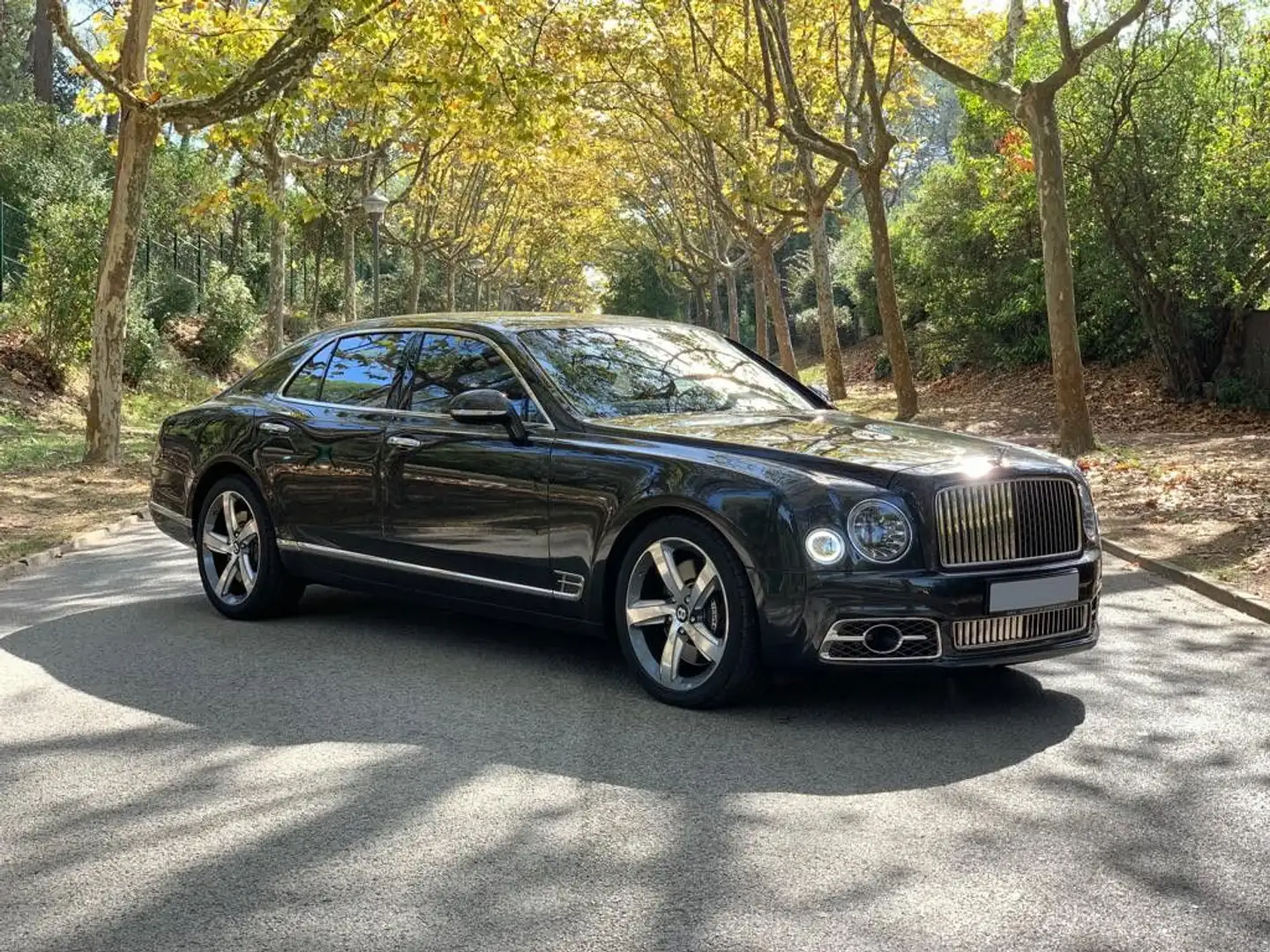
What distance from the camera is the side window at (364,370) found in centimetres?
714

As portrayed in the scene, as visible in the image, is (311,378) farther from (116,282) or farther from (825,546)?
(116,282)

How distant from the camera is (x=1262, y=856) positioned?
12.9ft

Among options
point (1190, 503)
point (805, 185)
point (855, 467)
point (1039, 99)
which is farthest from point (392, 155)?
point (855, 467)

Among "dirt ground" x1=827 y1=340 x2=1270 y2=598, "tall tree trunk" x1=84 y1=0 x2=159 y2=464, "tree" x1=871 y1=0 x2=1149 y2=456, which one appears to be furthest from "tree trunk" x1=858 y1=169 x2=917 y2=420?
"tall tree trunk" x1=84 y1=0 x2=159 y2=464

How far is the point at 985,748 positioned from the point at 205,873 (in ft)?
9.05

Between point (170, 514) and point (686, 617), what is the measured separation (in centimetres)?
411

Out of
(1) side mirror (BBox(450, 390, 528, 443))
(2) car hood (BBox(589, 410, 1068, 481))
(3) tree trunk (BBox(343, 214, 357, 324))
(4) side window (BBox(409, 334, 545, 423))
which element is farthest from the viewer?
(3) tree trunk (BBox(343, 214, 357, 324))

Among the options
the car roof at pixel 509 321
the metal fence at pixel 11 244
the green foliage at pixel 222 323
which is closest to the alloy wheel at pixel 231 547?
the car roof at pixel 509 321

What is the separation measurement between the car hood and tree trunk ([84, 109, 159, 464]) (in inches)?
498

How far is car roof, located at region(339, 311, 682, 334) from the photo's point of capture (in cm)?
682

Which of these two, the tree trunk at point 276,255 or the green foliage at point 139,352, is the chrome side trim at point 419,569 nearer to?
the green foliage at point 139,352

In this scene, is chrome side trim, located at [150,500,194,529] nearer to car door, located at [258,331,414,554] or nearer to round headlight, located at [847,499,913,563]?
car door, located at [258,331,414,554]

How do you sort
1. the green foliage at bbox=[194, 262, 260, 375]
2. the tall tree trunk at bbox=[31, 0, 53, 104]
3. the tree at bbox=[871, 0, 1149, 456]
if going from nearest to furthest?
1. the tree at bbox=[871, 0, 1149, 456]
2. the green foliage at bbox=[194, 262, 260, 375]
3. the tall tree trunk at bbox=[31, 0, 53, 104]

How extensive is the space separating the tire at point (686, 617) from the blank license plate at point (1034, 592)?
932 mm
